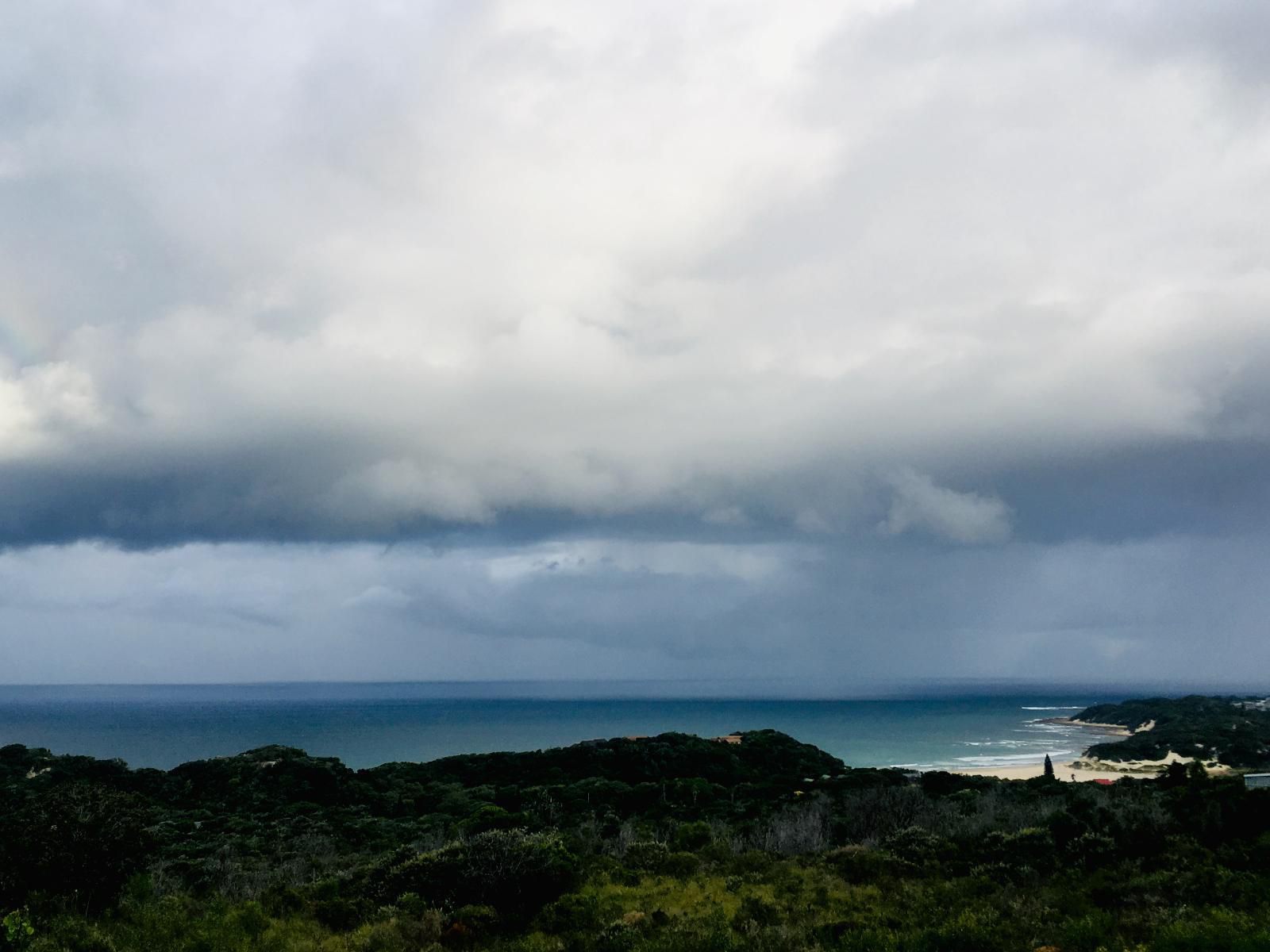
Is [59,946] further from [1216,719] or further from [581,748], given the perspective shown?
[1216,719]

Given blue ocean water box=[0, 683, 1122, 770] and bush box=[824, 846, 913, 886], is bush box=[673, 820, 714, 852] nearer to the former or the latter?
bush box=[824, 846, 913, 886]

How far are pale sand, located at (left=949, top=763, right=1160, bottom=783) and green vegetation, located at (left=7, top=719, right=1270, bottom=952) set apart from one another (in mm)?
38371

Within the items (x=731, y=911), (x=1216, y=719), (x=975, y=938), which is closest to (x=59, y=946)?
(x=731, y=911)

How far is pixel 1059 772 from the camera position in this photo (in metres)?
75.4

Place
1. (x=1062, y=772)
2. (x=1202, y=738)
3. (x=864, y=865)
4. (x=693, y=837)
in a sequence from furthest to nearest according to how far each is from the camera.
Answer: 1. (x=1202, y=738)
2. (x=1062, y=772)
3. (x=693, y=837)
4. (x=864, y=865)

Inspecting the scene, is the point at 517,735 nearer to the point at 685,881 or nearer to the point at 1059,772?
the point at 1059,772

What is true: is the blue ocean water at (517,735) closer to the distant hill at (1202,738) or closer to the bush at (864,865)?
the distant hill at (1202,738)

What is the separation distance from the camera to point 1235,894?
16.4 meters

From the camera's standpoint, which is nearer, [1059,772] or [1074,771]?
[1074,771]

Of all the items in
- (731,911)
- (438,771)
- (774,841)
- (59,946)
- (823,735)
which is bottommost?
(823,735)

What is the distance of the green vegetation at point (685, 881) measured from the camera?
1547cm

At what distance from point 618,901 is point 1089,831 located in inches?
546

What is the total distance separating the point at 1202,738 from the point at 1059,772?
26264 mm

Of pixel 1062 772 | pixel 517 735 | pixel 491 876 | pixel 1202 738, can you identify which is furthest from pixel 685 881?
pixel 517 735
